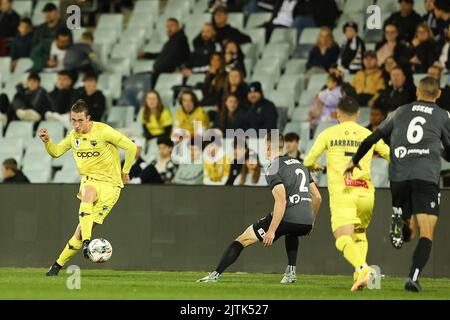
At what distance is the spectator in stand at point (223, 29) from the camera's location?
70.4ft

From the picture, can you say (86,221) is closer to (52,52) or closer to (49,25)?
(52,52)

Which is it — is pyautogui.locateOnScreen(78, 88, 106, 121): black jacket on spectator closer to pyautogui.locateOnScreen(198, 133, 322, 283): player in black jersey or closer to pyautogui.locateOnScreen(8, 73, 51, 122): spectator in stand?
pyautogui.locateOnScreen(8, 73, 51, 122): spectator in stand

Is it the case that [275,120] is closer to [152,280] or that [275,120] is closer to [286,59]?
[286,59]

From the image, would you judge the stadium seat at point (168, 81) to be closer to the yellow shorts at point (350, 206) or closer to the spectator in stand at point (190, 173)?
the spectator in stand at point (190, 173)

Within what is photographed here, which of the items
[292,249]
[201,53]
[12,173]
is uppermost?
[201,53]

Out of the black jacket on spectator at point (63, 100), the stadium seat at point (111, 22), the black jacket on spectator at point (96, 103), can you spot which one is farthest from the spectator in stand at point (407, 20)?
the stadium seat at point (111, 22)

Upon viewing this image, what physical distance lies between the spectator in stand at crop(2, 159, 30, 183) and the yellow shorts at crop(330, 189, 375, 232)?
683cm

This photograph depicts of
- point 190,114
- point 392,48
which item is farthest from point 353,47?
point 190,114

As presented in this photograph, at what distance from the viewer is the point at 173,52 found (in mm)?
21828

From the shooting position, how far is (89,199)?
1491cm

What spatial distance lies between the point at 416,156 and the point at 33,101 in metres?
10.1

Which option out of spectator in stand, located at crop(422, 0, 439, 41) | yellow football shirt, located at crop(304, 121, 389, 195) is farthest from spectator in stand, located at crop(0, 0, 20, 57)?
yellow football shirt, located at crop(304, 121, 389, 195)

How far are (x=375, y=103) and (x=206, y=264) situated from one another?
352cm
